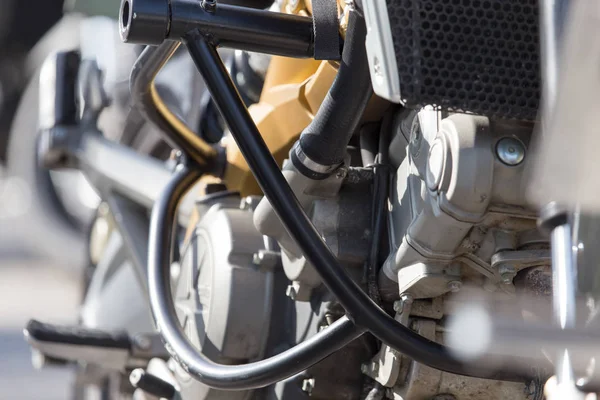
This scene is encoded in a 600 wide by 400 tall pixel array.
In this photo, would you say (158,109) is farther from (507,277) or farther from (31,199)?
(31,199)

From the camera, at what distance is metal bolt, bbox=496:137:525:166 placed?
1031mm

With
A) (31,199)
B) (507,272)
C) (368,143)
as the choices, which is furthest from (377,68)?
(31,199)

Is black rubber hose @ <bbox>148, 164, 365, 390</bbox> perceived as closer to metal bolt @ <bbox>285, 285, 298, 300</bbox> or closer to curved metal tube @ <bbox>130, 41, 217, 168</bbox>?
curved metal tube @ <bbox>130, 41, 217, 168</bbox>

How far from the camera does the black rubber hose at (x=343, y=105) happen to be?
109 cm

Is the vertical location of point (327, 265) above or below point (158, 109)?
below

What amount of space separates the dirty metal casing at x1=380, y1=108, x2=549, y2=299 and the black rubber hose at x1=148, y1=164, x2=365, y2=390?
0.10 meters

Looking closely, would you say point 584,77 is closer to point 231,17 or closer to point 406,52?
point 406,52

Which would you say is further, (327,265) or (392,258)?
(392,258)

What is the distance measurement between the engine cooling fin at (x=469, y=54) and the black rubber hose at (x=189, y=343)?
29 centimetres

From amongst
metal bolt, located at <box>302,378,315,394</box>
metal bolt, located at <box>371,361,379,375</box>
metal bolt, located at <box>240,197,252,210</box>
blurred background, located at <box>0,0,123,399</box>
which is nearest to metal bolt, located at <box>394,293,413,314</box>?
metal bolt, located at <box>371,361,379,375</box>

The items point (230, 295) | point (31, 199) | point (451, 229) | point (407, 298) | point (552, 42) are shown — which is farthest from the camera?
point (31, 199)

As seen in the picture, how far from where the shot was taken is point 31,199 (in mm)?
3723

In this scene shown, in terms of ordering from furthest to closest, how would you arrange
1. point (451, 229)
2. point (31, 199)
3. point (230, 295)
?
point (31, 199) → point (230, 295) → point (451, 229)

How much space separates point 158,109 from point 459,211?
61 cm
